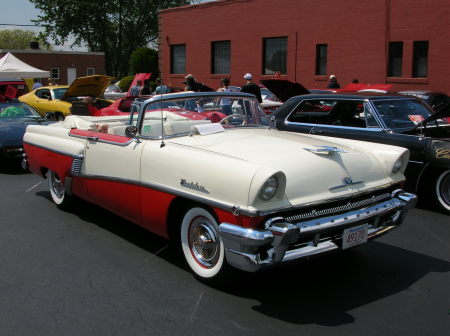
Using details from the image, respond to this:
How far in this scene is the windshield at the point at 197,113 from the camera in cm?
482

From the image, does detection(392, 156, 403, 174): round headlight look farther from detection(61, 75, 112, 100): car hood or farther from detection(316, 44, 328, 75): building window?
detection(316, 44, 328, 75): building window

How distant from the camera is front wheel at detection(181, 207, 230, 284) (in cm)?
397

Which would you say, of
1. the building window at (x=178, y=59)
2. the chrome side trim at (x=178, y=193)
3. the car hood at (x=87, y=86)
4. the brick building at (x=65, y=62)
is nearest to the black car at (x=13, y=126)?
the car hood at (x=87, y=86)

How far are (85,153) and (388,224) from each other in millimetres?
3130

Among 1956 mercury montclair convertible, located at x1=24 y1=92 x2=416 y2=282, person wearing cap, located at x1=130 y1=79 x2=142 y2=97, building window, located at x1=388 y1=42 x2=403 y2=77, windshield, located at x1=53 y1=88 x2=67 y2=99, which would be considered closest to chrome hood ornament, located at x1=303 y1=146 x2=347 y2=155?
1956 mercury montclair convertible, located at x1=24 y1=92 x2=416 y2=282

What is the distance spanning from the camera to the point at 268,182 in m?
3.60

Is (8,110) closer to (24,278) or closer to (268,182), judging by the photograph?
(24,278)

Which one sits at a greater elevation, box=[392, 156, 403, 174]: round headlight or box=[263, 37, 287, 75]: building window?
box=[263, 37, 287, 75]: building window

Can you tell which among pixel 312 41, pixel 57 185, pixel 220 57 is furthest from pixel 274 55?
pixel 57 185

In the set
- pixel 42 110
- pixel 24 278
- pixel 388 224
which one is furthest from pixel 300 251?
pixel 42 110

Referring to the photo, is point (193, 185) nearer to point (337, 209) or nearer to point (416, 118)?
point (337, 209)

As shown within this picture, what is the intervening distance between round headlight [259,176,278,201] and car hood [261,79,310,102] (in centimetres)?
582

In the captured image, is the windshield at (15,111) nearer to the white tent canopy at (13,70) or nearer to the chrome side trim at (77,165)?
the chrome side trim at (77,165)

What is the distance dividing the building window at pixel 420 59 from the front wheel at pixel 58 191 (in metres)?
13.7
